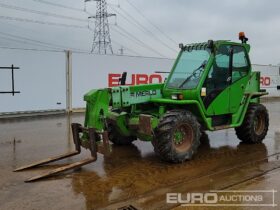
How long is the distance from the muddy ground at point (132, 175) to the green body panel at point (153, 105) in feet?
1.96

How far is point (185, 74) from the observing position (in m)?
7.65

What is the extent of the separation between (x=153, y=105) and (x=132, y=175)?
1976mm

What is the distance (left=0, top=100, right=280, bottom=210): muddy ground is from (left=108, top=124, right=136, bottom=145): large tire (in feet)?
0.52

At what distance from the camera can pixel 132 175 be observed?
6.09 metres

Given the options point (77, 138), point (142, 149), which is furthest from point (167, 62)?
point (77, 138)

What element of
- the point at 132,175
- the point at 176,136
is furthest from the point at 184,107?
the point at 132,175

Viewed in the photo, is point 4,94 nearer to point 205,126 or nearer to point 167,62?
point 167,62

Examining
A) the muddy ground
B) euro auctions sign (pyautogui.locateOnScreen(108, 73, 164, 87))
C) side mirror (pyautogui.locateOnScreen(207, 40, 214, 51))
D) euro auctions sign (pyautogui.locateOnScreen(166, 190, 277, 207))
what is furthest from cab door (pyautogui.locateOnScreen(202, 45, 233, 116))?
euro auctions sign (pyautogui.locateOnScreen(108, 73, 164, 87))

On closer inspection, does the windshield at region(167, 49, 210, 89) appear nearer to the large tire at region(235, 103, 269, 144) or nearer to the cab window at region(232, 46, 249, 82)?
the cab window at region(232, 46, 249, 82)

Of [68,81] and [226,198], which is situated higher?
[68,81]

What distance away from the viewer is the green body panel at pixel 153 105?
261 inches

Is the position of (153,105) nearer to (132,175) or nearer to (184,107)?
(184,107)

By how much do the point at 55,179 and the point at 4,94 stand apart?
9.04 metres

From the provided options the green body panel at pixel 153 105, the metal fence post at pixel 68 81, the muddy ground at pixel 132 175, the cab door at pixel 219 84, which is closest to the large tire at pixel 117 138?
the muddy ground at pixel 132 175
